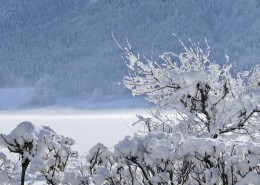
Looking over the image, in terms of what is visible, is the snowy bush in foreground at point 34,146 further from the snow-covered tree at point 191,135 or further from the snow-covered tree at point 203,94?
the snow-covered tree at point 203,94

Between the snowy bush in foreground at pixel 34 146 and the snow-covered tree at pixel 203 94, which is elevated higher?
the snow-covered tree at pixel 203 94

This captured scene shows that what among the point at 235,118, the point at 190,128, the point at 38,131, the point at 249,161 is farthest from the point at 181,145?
the point at 190,128

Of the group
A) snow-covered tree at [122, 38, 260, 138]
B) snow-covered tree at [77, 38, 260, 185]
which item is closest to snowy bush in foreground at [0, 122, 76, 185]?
snow-covered tree at [77, 38, 260, 185]

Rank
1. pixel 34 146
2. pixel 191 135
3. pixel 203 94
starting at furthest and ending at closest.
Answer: pixel 191 135
pixel 203 94
pixel 34 146

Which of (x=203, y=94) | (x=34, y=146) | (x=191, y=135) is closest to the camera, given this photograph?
(x=34, y=146)

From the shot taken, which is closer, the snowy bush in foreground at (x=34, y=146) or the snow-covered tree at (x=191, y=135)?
the snow-covered tree at (x=191, y=135)

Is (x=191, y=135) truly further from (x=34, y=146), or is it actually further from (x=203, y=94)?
(x=34, y=146)

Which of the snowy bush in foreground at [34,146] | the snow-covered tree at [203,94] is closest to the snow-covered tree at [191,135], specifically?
the snow-covered tree at [203,94]

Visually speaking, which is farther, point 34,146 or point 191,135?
point 191,135

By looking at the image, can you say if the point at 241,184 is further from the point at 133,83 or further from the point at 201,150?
the point at 133,83

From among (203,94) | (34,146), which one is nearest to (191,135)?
(203,94)

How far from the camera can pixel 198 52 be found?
38.3ft

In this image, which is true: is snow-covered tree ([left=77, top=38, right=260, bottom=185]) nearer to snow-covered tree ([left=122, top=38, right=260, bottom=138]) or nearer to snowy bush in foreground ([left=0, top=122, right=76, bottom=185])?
snow-covered tree ([left=122, top=38, right=260, bottom=138])

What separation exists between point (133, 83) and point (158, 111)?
30.8 inches
